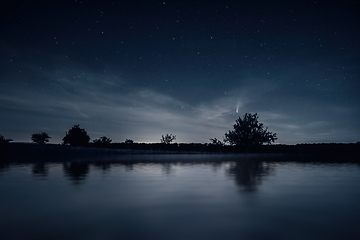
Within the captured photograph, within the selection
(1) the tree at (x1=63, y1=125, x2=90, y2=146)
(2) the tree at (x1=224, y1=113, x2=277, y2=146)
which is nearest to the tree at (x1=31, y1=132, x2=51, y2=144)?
(1) the tree at (x1=63, y1=125, x2=90, y2=146)

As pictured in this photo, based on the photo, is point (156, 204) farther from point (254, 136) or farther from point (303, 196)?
point (254, 136)

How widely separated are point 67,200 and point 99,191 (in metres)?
0.89

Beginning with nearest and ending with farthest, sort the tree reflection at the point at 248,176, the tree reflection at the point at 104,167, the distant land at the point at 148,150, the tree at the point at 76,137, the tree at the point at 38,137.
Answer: the tree reflection at the point at 248,176 → the tree reflection at the point at 104,167 → the distant land at the point at 148,150 → the tree at the point at 38,137 → the tree at the point at 76,137

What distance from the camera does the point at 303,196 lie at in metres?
4.32

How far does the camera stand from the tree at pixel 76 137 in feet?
198

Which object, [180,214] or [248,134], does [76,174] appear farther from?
[248,134]

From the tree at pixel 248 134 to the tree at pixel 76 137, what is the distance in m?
38.6

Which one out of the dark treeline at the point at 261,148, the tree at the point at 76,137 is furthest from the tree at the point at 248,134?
the tree at the point at 76,137

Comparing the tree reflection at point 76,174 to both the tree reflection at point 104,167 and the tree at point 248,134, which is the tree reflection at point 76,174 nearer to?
the tree reflection at point 104,167

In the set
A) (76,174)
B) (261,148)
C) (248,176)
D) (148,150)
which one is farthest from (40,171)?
(261,148)

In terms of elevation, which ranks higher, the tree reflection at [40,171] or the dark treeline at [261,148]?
the dark treeline at [261,148]

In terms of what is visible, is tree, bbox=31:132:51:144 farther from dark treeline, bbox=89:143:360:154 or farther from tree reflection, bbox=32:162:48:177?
tree reflection, bbox=32:162:48:177

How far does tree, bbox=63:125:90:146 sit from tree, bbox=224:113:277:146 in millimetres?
38631

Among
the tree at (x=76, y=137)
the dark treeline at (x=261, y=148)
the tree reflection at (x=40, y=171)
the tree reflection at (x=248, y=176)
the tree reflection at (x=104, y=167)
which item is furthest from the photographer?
the tree at (x=76, y=137)
